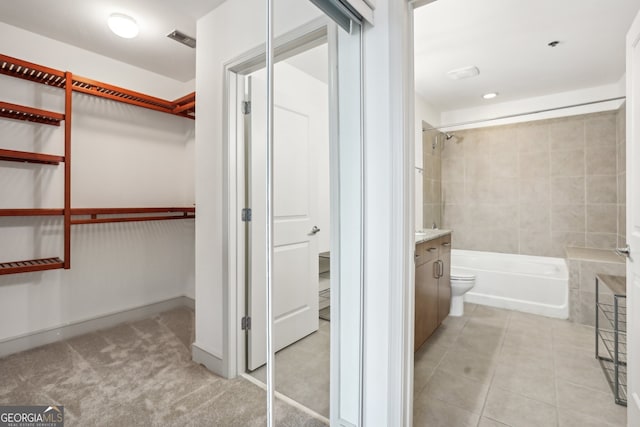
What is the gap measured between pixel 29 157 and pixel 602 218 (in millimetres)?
4650

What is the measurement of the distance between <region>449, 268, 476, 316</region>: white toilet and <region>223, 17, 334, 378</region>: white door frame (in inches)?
86.2

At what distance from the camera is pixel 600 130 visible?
11.0ft

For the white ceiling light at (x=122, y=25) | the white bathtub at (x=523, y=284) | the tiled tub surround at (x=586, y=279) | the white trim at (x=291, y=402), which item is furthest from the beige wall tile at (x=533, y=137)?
the white ceiling light at (x=122, y=25)

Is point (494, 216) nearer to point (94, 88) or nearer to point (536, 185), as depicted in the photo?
point (536, 185)

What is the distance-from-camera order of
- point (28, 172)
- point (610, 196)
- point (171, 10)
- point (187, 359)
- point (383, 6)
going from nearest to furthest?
point (28, 172) < point (171, 10) < point (187, 359) < point (383, 6) < point (610, 196)

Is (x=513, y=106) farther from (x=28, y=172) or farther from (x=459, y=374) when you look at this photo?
(x=28, y=172)

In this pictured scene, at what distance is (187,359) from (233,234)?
23.4 inches

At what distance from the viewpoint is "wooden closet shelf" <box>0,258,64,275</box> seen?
575 mm

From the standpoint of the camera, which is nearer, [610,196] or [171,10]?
[171,10]

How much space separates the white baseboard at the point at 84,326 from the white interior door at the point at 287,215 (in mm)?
401

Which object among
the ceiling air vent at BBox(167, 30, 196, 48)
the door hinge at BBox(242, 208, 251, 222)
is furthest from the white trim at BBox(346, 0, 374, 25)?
the door hinge at BBox(242, 208, 251, 222)

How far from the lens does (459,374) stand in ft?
6.48

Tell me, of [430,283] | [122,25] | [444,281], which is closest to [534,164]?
[444,281]

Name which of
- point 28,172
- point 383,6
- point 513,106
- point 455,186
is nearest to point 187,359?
point 28,172
